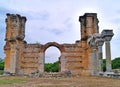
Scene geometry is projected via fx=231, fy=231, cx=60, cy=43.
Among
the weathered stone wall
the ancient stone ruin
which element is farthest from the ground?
the weathered stone wall

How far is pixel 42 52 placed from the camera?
97.1 feet

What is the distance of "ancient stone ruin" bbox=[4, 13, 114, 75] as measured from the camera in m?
28.6

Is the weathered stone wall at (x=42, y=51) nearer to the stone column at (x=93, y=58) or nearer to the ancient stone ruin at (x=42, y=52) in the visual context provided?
the ancient stone ruin at (x=42, y=52)

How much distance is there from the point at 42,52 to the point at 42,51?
0.43 feet

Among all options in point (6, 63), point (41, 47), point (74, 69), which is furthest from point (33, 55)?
point (74, 69)

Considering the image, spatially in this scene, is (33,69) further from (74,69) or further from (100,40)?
(100,40)

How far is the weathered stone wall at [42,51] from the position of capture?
28859 mm

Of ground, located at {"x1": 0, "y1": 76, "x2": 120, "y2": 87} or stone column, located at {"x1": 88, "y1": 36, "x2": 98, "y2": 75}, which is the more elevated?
stone column, located at {"x1": 88, "y1": 36, "x2": 98, "y2": 75}

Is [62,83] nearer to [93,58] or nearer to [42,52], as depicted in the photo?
[93,58]

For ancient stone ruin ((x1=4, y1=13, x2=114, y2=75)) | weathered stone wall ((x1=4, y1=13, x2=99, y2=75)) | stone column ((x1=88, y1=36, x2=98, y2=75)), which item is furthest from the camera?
weathered stone wall ((x1=4, y1=13, x2=99, y2=75))

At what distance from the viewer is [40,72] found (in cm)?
2758

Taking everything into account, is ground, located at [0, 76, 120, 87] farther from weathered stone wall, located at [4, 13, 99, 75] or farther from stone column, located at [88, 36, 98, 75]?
weathered stone wall, located at [4, 13, 99, 75]

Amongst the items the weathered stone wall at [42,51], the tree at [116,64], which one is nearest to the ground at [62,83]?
the weathered stone wall at [42,51]

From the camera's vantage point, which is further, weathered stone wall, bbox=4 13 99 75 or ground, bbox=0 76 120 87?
weathered stone wall, bbox=4 13 99 75
